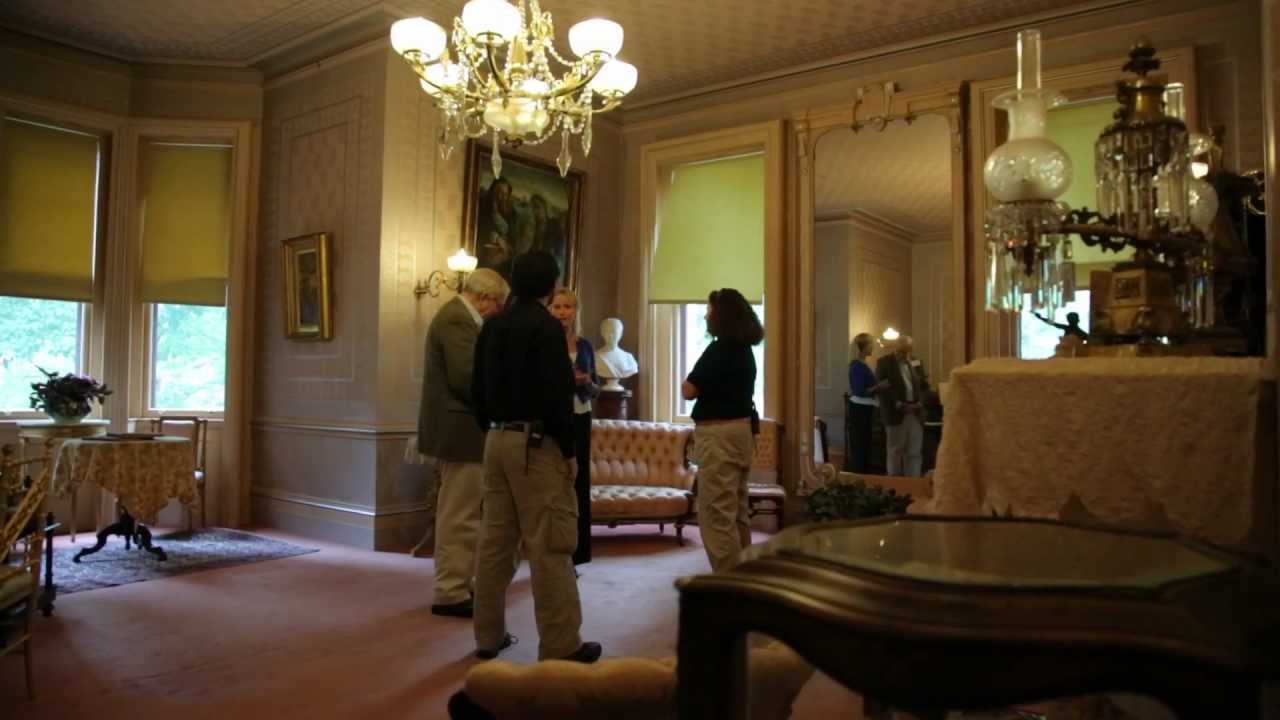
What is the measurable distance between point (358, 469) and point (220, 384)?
6.62 feet

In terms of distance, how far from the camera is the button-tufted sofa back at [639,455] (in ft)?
22.2

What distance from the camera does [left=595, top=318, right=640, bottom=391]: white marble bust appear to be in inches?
301

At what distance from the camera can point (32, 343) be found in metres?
6.57

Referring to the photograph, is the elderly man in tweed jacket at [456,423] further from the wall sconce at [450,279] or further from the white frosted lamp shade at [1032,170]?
the white frosted lamp shade at [1032,170]

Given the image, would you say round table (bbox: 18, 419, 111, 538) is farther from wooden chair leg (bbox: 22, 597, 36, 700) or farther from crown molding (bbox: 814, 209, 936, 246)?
crown molding (bbox: 814, 209, 936, 246)

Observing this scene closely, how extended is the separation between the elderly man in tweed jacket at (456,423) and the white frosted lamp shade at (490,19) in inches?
44.0

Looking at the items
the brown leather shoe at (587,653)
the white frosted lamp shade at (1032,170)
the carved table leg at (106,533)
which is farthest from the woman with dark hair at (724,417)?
the carved table leg at (106,533)

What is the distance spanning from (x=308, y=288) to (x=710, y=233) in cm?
354

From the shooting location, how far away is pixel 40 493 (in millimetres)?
2914

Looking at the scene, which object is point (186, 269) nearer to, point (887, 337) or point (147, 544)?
point (147, 544)

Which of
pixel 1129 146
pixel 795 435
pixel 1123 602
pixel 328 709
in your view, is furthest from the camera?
pixel 795 435

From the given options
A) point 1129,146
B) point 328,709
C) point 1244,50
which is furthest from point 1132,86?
point 1244,50

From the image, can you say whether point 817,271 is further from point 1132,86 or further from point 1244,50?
point 1132,86

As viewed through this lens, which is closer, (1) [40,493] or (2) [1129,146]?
(2) [1129,146]
